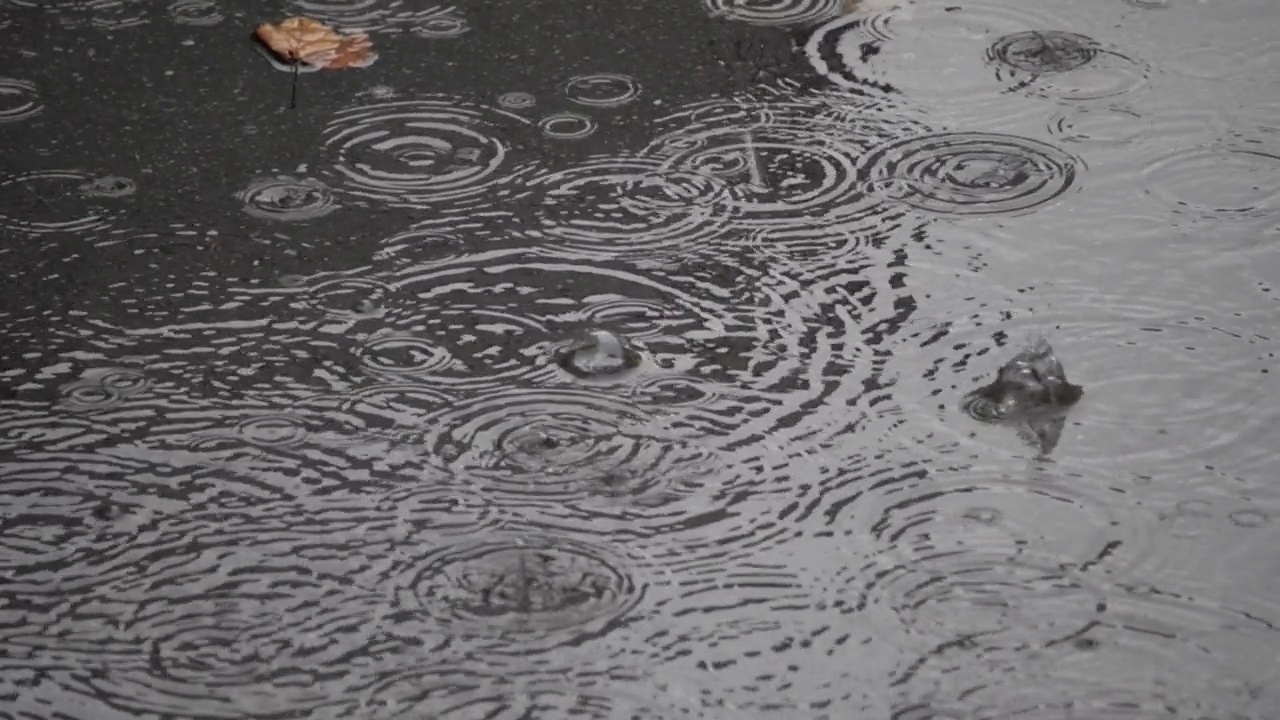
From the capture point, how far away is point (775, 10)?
3619mm

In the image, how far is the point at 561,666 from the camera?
2.03m

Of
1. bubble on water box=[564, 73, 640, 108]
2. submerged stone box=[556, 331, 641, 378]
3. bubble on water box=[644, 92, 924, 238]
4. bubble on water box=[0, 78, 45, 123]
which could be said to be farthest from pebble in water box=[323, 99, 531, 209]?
bubble on water box=[0, 78, 45, 123]

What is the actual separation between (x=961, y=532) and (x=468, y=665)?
698mm

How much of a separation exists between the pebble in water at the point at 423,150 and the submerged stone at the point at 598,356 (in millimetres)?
480

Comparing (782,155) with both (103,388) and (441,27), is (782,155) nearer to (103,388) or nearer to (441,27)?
(441,27)

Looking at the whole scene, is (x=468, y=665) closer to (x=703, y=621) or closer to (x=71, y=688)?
(x=703, y=621)

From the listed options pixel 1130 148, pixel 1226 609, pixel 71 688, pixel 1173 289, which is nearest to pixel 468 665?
pixel 71 688

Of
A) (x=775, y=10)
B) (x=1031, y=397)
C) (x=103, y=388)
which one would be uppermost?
(x=775, y=10)

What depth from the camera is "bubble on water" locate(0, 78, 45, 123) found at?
3266 mm

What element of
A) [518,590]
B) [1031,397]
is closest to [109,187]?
[518,590]

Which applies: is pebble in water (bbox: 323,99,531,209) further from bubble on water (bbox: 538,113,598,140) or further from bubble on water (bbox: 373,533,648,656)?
bubble on water (bbox: 373,533,648,656)

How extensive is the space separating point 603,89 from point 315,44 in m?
0.63

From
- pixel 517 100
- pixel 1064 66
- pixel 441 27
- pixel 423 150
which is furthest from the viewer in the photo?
pixel 441 27

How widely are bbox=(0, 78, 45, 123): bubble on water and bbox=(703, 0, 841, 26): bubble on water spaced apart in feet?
4.63
